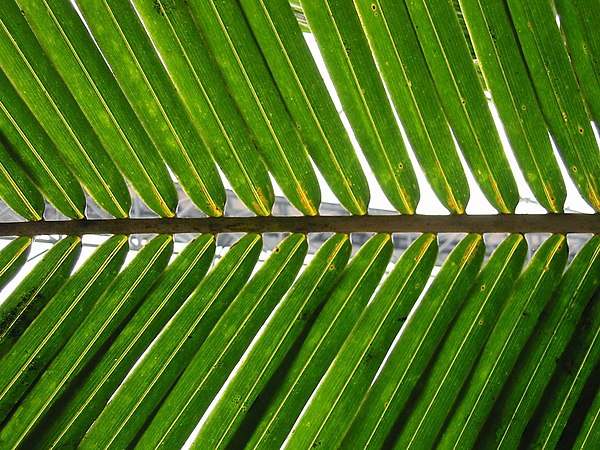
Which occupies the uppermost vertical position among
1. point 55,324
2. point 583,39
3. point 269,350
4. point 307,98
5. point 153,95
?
point 583,39

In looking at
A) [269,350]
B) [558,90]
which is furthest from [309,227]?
[558,90]

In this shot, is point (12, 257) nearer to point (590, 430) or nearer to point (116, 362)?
point (116, 362)

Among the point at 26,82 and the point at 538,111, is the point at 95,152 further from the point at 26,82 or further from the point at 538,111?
the point at 538,111

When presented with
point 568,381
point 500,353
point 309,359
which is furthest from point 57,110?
point 568,381

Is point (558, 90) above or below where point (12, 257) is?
above

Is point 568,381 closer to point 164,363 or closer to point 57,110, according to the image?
point 164,363

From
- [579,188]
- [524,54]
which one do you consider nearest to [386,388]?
[579,188]

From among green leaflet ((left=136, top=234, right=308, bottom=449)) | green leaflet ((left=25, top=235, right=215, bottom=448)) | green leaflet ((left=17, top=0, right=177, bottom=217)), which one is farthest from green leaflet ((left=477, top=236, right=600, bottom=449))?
green leaflet ((left=17, top=0, right=177, bottom=217))

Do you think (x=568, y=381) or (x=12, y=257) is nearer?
(x=568, y=381)
